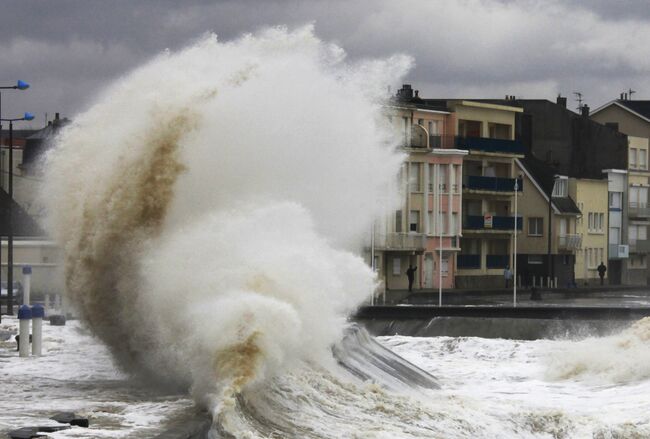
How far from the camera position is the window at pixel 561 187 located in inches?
3772

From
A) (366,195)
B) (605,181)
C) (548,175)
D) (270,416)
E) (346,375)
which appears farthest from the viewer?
(605,181)

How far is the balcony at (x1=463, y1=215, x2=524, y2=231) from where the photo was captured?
283 feet

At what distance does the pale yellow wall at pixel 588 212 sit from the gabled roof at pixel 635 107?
12.3 meters

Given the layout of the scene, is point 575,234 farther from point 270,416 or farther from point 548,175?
point 270,416

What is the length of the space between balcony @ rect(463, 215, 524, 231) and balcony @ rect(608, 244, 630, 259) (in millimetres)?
18013

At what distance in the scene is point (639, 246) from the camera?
356ft

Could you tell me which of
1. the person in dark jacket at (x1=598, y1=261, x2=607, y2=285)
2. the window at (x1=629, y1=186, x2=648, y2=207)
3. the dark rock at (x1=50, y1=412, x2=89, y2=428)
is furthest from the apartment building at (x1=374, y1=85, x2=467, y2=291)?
the dark rock at (x1=50, y1=412, x2=89, y2=428)

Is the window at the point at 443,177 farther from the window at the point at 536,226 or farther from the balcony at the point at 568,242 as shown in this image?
the balcony at the point at 568,242

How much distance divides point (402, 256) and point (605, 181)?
28.5m

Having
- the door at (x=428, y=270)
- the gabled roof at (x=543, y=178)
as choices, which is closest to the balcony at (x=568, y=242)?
the gabled roof at (x=543, y=178)

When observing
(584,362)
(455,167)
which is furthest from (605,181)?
(584,362)

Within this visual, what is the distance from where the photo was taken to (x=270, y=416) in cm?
1809

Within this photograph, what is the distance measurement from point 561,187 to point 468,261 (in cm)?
1369

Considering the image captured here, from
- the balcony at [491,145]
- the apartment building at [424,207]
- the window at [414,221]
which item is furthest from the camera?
the balcony at [491,145]
